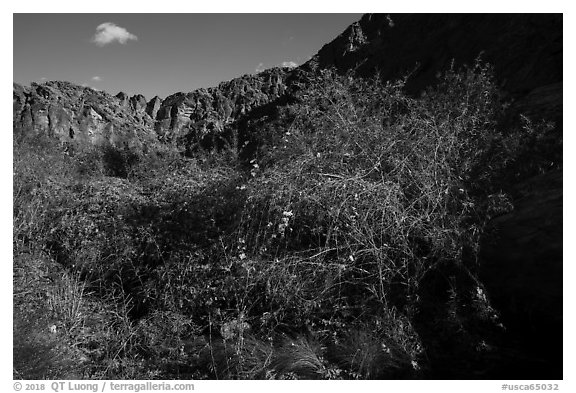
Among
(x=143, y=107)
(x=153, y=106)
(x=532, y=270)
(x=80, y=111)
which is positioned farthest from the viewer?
(x=143, y=107)

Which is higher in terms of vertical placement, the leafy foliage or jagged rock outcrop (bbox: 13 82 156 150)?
jagged rock outcrop (bbox: 13 82 156 150)

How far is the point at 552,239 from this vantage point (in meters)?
2.97

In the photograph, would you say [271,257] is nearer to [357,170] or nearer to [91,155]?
[357,170]

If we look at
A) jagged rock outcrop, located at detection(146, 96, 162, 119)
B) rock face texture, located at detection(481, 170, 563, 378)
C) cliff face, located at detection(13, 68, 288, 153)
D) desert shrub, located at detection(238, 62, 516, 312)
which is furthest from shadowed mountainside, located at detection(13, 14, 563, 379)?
jagged rock outcrop, located at detection(146, 96, 162, 119)

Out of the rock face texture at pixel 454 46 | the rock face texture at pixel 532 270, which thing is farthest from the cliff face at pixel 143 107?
the rock face texture at pixel 532 270

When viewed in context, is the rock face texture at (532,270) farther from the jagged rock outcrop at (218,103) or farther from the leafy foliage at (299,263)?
the jagged rock outcrop at (218,103)

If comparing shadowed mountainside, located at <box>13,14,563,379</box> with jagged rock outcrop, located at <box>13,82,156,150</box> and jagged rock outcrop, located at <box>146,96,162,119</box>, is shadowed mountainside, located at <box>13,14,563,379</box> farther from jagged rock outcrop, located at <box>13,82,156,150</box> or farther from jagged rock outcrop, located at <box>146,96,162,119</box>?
jagged rock outcrop, located at <box>146,96,162,119</box>

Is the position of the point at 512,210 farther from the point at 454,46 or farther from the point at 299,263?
the point at 454,46

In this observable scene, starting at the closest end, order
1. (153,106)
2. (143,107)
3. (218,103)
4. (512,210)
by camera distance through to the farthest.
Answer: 1. (512,210)
2. (218,103)
3. (153,106)
4. (143,107)

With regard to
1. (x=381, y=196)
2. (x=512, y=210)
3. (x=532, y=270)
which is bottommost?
(x=532, y=270)

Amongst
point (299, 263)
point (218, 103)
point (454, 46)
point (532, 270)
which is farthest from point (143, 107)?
point (532, 270)

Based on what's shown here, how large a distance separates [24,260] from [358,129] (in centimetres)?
315

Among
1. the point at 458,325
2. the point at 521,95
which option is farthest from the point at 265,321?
the point at 521,95

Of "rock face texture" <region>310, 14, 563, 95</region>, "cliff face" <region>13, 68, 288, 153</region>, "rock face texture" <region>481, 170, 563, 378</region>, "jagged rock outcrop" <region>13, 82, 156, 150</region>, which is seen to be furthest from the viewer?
"cliff face" <region>13, 68, 288, 153</region>
